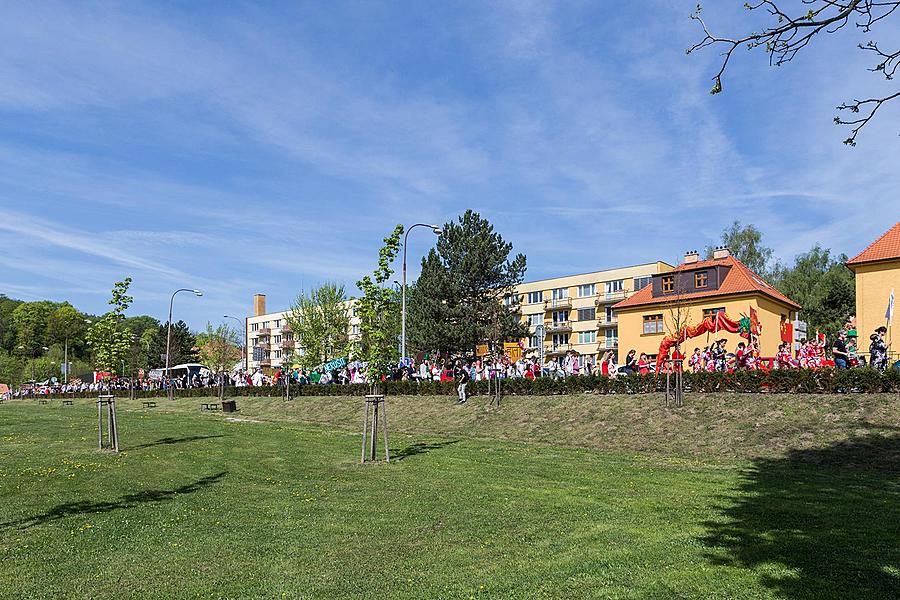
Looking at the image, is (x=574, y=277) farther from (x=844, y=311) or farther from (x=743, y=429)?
(x=743, y=429)

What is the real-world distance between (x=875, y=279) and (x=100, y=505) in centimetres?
4245

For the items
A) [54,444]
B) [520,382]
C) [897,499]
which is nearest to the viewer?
[897,499]

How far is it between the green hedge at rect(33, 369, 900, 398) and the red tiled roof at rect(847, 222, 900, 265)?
72.2 ft

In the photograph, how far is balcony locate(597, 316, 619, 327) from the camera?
77.6 metres

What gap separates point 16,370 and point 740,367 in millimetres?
110145

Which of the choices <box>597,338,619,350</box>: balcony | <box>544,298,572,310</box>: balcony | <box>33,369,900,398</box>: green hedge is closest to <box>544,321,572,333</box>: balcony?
<box>544,298,572,310</box>: balcony

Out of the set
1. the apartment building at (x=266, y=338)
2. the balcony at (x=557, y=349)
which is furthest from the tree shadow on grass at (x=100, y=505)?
the apartment building at (x=266, y=338)

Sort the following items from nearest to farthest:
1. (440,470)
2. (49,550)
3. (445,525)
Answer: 1. (49,550)
2. (445,525)
3. (440,470)

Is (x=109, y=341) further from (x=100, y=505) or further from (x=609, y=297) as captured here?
(x=609, y=297)

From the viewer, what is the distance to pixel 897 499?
449 inches

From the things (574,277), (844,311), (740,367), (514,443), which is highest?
(574,277)

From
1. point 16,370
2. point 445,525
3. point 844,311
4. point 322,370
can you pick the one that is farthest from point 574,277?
point 16,370

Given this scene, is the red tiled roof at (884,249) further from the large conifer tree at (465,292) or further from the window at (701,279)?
the large conifer tree at (465,292)

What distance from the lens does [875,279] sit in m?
39.6
